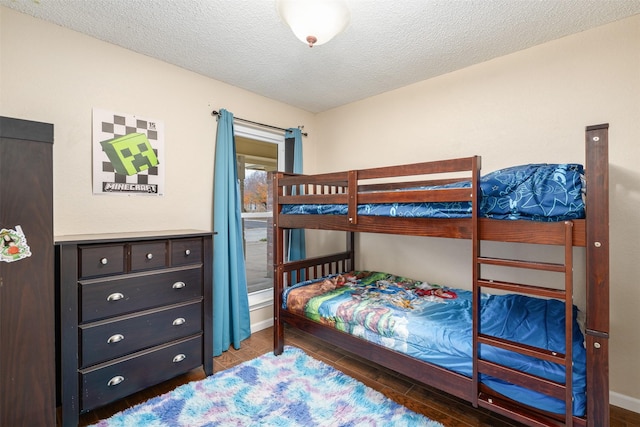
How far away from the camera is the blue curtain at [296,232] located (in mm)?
3404

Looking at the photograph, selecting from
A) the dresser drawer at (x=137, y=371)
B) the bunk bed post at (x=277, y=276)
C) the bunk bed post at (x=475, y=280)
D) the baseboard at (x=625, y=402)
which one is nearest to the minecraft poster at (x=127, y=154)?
the bunk bed post at (x=277, y=276)

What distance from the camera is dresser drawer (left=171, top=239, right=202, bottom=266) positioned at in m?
2.07

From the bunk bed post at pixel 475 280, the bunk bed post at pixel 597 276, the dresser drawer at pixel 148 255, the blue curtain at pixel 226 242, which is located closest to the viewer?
the bunk bed post at pixel 597 276

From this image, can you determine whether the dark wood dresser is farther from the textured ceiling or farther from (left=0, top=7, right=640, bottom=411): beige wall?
the textured ceiling

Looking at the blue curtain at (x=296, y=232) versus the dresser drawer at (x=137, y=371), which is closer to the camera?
the dresser drawer at (x=137, y=371)

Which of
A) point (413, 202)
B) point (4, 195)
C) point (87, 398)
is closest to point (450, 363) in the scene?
point (413, 202)

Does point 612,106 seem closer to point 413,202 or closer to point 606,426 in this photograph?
point 413,202

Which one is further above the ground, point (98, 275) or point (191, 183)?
point (191, 183)

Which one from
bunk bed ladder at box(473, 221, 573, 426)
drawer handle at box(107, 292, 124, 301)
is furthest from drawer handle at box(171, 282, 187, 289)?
bunk bed ladder at box(473, 221, 573, 426)

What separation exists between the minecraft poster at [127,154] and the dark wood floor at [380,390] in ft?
4.79

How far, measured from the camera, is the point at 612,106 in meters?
1.97

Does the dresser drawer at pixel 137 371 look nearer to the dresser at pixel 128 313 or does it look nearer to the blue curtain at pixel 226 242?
the dresser at pixel 128 313

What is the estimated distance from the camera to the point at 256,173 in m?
3.37

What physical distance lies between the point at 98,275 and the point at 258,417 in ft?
4.22
